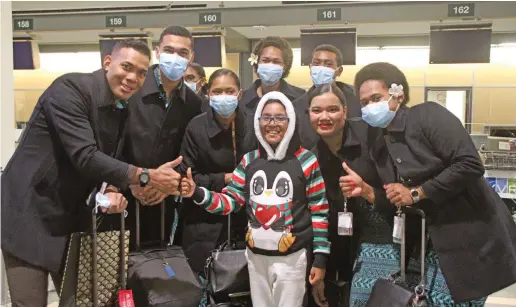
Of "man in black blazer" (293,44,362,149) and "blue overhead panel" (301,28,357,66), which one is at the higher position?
"blue overhead panel" (301,28,357,66)

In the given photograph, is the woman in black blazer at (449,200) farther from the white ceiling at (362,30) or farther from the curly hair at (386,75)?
the white ceiling at (362,30)

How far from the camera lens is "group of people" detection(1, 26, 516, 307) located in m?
2.41

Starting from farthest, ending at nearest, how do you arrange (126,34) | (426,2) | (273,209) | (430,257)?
(126,34) < (426,2) < (273,209) < (430,257)

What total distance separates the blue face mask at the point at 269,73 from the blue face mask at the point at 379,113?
3.84 ft

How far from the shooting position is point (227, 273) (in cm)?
304

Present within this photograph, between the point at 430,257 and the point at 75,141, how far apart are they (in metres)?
1.92

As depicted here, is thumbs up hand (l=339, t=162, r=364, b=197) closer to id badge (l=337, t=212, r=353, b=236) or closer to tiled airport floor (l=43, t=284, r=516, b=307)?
id badge (l=337, t=212, r=353, b=236)

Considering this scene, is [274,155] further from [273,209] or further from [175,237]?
[175,237]

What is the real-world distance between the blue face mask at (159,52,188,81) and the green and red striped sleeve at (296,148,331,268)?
3.19 feet

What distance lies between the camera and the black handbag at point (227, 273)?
3037mm

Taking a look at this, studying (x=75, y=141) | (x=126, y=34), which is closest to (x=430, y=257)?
(x=75, y=141)

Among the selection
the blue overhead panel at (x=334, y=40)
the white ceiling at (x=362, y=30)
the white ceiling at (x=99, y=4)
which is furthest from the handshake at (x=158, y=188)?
the white ceiling at (x=362, y=30)

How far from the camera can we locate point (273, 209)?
2.78 meters

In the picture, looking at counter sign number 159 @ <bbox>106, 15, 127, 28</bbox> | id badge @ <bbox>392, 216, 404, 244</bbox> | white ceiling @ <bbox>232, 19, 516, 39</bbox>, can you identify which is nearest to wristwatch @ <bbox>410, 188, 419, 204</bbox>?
id badge @ <bbox>392, 216, 404, 244</bbox>
